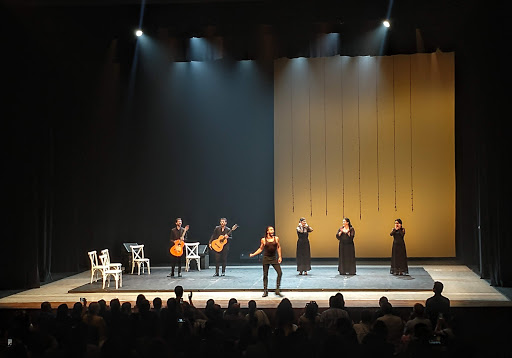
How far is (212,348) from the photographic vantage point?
468 cm

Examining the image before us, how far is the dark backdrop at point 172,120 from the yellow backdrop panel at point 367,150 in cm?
33

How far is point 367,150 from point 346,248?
3.00m

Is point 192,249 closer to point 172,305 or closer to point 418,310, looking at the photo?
point 172,305

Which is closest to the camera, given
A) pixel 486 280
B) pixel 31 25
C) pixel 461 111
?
pixel 31 25

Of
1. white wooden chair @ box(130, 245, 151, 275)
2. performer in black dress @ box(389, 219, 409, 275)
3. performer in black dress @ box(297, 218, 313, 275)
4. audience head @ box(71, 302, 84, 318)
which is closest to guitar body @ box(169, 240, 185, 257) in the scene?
white wooden chair @ box(130, 245, 151, 275)

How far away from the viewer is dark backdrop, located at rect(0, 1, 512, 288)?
11977 mm

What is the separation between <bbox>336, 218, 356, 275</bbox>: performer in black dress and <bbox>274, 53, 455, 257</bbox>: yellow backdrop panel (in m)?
2.10

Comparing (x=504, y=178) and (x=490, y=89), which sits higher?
(x=490, y=89)

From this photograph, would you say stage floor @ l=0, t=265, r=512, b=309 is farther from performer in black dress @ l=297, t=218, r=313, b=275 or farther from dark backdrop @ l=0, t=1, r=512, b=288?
dark backdrop @ l=0, t=1, r=512, b=288

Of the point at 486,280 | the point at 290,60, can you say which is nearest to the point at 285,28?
the point at 290,60

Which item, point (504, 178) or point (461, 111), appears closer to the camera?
point (504, 178)

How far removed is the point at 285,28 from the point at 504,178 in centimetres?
459

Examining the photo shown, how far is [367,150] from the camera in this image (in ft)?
51.1

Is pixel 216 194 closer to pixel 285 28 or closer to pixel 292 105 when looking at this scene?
pixel 292 105
